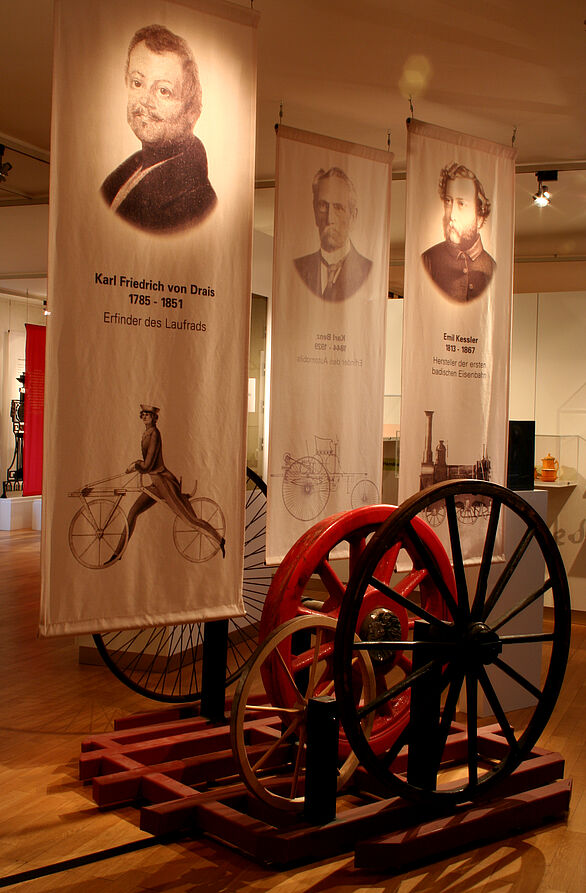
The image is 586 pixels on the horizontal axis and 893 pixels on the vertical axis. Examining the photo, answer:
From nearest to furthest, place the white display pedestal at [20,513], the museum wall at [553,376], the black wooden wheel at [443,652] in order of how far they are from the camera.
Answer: the black wooden wheel at [443,652]
the museum wall at [553,376]
the white display pedestal at [20,513]

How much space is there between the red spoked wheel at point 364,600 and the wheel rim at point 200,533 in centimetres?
31

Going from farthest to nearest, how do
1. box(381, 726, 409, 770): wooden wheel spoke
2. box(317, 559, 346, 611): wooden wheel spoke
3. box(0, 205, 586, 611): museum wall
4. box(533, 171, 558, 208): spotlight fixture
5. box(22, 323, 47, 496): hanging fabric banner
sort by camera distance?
box(22, 323, 47, 496): hanging fabric banner < box(0, 205, 586, 611): museum wall < box(533, 171, 558, 208): spotlight fixture < box(317, 559, 346, 611): wooden wheel spoke < box(381, 726, 409, 770): wooden wheel spoke

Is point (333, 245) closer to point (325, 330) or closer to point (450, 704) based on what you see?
point (325, 330)

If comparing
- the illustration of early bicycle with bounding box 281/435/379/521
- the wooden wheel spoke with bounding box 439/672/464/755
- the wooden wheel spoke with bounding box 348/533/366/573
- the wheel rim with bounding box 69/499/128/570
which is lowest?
the wooden wheel spoke with bounding box 439/672/464/755

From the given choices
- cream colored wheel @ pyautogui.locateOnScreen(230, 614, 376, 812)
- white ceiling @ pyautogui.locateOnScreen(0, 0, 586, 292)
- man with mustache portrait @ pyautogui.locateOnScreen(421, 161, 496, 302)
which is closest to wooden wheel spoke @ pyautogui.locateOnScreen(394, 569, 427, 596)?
cream colored wheel @ pyautogui.locateOnScreen(230, 614, 376, 812)

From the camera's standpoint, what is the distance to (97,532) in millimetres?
3094

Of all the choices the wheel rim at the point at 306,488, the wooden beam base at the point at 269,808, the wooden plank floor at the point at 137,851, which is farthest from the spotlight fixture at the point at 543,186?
the wooden beam base at the point at 269,808

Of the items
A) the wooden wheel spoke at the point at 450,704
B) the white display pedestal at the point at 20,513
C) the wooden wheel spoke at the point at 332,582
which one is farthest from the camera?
the white display pedestal at the point at 20,513

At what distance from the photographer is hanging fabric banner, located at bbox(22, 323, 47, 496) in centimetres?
1242

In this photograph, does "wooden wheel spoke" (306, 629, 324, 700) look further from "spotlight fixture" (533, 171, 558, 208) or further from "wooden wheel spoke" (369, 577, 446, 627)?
"spotlight fixture" (533, 171, 558, 208)

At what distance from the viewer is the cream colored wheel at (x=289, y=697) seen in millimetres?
3127

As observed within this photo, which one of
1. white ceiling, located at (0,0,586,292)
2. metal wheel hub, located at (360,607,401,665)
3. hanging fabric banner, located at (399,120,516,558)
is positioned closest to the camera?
metal wheel hub, located at (360,607,401,665)

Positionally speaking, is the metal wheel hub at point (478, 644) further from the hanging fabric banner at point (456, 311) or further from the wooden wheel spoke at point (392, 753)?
the hanging fabric banner at point (456, 311)

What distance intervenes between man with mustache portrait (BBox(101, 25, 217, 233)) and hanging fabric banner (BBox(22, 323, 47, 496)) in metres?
9.47
